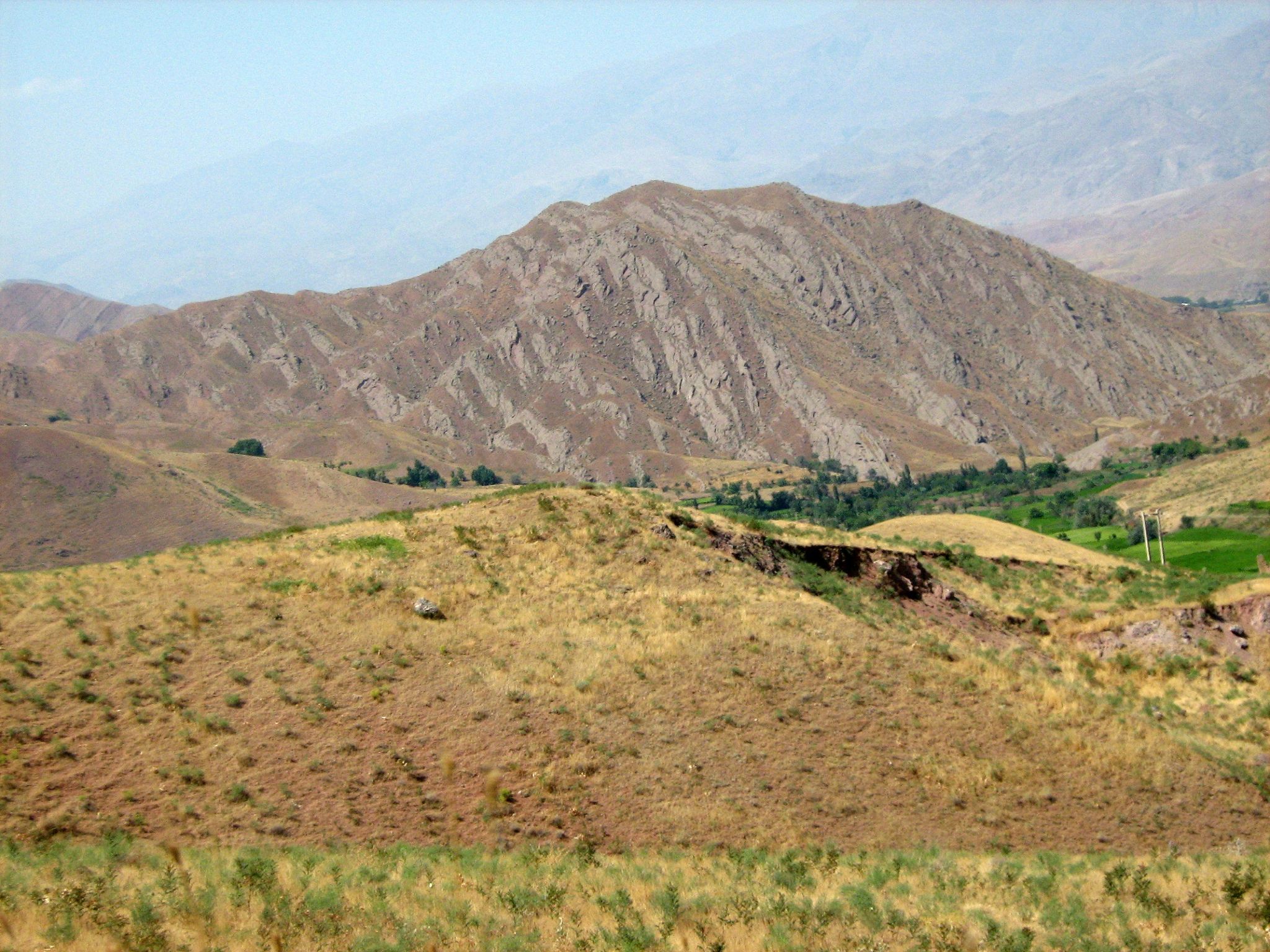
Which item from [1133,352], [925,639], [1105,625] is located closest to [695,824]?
[925,639]

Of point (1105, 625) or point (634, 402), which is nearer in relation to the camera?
point (1105, 625)

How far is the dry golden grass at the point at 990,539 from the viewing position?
38188 millimetres

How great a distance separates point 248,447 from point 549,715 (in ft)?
388

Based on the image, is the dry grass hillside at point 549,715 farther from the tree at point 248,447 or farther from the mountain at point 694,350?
the mountain at point 694,350

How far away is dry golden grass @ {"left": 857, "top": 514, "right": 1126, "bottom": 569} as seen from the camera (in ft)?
125

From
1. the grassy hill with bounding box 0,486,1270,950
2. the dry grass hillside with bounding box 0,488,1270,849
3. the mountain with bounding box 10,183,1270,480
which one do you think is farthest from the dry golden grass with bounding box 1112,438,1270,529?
the dry grass hillside with bounding box 0,488,1270,849

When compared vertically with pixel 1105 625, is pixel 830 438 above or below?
below

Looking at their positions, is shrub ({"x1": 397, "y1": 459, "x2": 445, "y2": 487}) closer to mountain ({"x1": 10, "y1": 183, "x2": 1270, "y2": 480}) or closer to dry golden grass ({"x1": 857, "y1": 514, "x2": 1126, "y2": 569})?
mountain ({"x1": 10, "y1": 183, "x2": 1270, "y2": 480})

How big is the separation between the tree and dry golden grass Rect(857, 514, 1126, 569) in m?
97.1

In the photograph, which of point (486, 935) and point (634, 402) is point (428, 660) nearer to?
point (486, 935)

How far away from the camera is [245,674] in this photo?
67.9ft

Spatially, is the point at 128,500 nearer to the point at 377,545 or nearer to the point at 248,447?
the point at 248,447

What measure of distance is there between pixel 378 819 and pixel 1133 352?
18607 centimetres

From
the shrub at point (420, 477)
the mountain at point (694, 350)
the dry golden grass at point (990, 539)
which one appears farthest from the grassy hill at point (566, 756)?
the mountain at point (694, 350)
